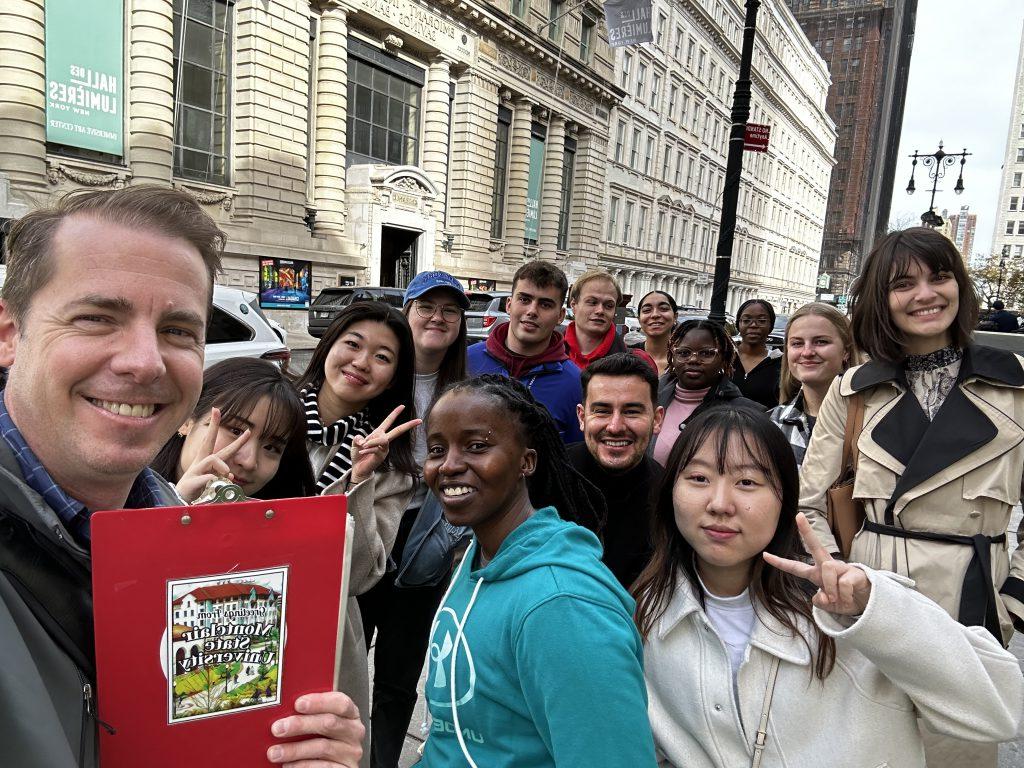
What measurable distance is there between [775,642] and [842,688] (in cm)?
19

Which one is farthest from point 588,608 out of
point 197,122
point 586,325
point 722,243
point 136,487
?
point 197,122

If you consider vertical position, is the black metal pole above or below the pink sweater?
above

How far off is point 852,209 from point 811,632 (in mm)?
102834

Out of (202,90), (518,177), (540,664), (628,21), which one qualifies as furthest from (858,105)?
(540,664)

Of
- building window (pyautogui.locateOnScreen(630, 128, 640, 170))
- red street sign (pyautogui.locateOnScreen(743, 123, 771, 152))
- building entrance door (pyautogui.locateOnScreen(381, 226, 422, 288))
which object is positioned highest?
building window (pyautogui.locateOnScreen(630, 128, 640, 170))

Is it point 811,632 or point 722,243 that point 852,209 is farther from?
point 811,632

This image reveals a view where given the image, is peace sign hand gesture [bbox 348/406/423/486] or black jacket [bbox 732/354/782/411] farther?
black jacket [bbox 732/354/782/411]

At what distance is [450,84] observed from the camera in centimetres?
2566

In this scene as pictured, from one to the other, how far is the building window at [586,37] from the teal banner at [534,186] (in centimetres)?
550

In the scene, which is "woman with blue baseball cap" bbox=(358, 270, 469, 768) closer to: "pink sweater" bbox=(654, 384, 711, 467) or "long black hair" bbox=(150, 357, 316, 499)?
"long black hair" bbox=(150, 357, 316, 499)

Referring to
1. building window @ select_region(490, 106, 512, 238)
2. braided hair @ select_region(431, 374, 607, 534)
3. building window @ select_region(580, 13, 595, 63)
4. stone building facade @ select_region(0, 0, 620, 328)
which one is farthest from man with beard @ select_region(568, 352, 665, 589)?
building window @ select_region(580, 13, 595, 63)

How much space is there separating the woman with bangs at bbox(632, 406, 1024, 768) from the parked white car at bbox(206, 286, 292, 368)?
6.31 m

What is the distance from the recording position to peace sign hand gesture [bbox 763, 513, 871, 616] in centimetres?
152

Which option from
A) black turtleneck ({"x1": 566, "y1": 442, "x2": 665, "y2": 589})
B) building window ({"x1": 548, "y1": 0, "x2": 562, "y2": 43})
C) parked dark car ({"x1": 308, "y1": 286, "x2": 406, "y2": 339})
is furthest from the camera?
building window ({"x1": 548, "y1": 0, "x2": 562, "y2": 43})
